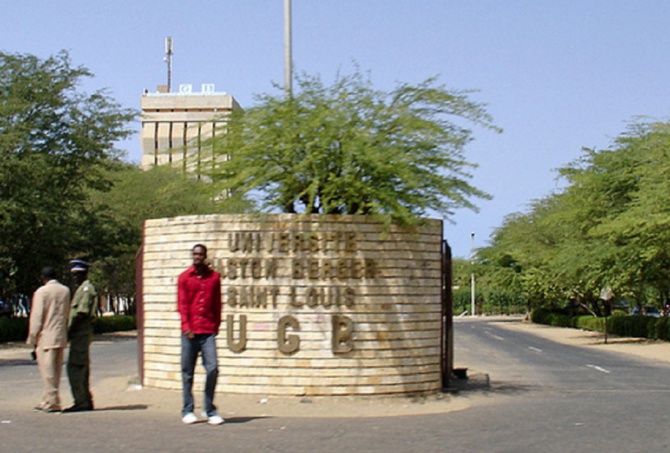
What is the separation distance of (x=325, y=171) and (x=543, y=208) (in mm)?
51937

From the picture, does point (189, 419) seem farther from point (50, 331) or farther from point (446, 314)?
point (446, 314)

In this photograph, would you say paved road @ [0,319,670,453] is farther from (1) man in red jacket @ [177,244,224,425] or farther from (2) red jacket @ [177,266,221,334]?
(2) red jacket @ [177,266,221,334]

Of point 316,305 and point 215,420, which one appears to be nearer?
point 215,420

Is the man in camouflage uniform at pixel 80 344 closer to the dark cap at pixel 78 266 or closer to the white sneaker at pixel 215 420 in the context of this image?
the dark cap at pixel 78 266

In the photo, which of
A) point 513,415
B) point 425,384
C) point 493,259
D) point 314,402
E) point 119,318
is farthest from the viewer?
point 493,259

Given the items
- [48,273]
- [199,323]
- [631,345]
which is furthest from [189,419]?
[631,345]

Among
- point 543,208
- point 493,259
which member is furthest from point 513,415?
point 493,259

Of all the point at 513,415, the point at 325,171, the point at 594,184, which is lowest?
the point at 513,415

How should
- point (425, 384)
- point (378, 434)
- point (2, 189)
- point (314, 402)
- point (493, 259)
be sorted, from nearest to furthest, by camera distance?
point (378, 434) < point (314, 402) < point (425, 384) < point (2, 189) < point (493, 259)

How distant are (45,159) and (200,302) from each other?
91.1ft

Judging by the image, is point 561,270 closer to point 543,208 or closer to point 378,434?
point 543,208

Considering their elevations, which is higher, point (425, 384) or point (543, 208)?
point (543, 208)

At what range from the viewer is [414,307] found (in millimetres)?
13562

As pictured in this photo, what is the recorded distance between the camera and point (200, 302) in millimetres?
10805
